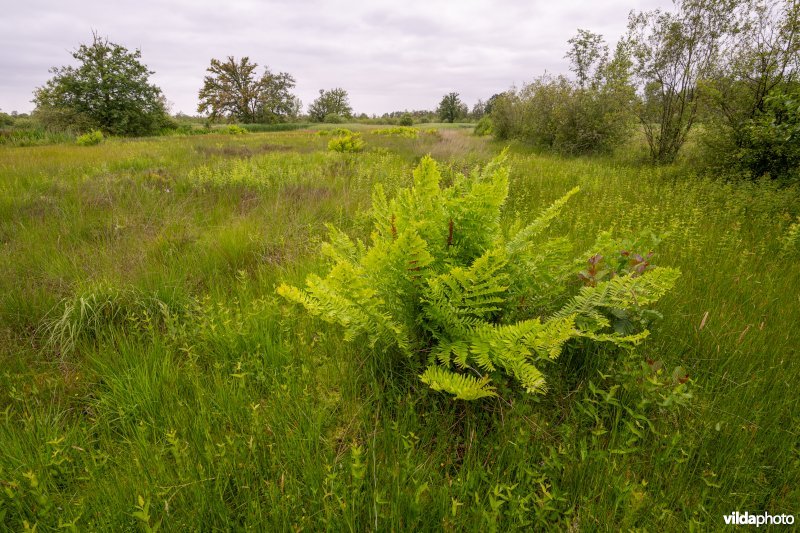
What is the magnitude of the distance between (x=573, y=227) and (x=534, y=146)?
1313 centimetres

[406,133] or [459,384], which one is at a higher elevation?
[406,133]

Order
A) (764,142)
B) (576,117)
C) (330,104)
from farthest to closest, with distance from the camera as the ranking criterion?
1. (330,104)
2. (576,117)
3. (764,142)

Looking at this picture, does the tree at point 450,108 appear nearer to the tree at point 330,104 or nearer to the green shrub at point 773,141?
the tree at point 330,104

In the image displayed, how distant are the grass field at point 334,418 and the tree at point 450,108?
70.7 meters

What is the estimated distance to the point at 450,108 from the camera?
6638cm

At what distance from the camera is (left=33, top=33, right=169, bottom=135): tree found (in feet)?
72.7

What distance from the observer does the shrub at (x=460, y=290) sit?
1471 mm

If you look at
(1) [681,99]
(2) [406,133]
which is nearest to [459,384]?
(1) [681,99]

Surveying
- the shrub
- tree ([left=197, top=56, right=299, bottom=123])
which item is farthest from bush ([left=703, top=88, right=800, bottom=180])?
tree ([left=197, top=56, right=299, bottom=123])

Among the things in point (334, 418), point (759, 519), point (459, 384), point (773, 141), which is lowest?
point (759, 519)

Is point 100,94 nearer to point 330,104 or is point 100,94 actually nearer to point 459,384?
point 459,384

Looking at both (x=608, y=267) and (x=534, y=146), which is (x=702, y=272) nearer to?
(x=608, y=267)

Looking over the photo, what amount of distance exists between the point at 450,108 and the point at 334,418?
7284 cm

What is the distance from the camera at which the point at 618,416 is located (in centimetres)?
141
